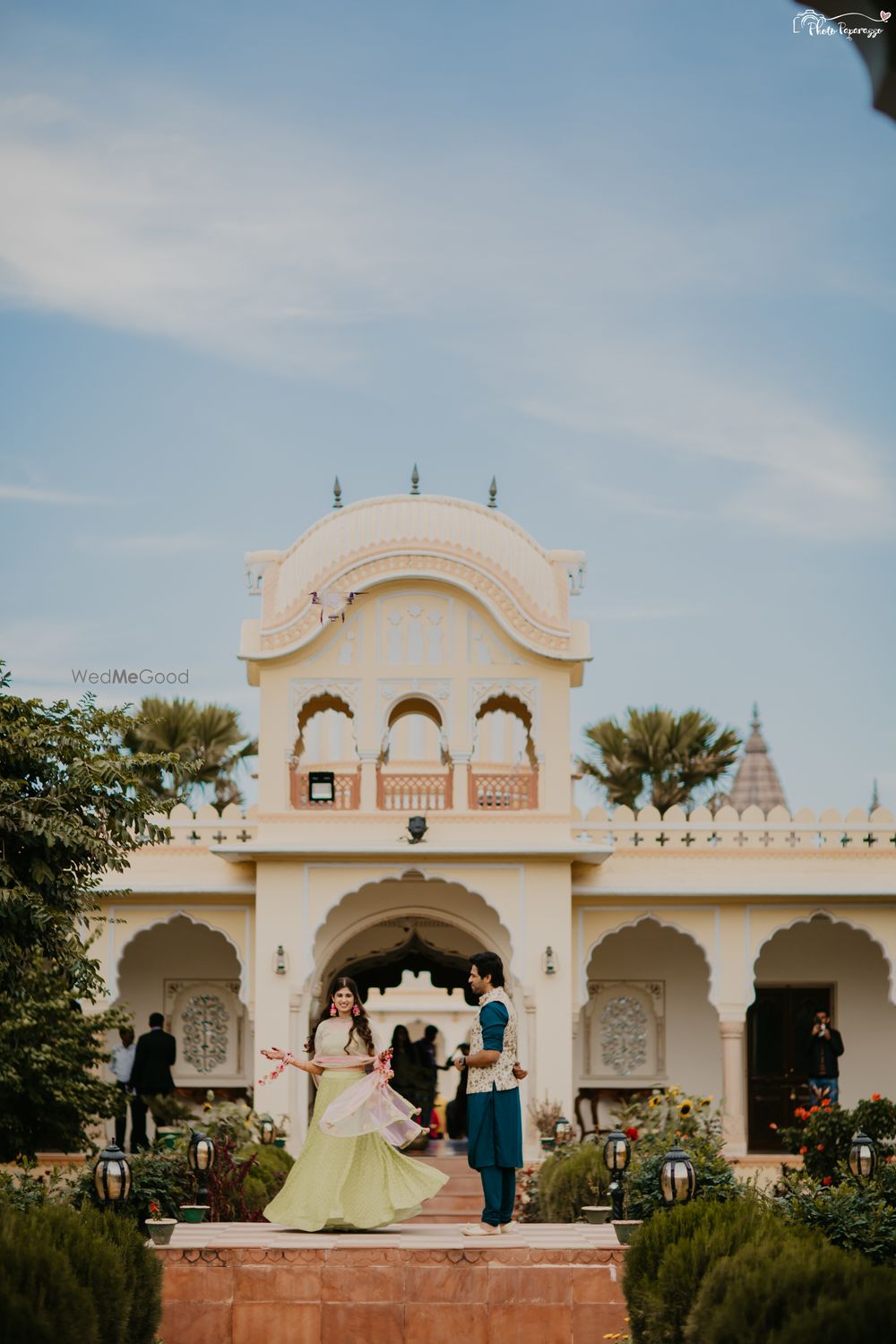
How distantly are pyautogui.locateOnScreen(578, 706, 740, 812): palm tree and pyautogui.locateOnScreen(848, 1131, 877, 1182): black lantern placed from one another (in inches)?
581

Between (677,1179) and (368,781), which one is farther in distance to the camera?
(368,781)

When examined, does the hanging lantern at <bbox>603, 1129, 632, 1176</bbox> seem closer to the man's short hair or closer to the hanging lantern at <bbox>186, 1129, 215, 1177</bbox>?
the man's short hair

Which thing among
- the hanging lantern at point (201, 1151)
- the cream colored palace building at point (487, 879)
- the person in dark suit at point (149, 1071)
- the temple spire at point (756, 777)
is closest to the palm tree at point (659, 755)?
the cream colored palace building at point (487, 879)

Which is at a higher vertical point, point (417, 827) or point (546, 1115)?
point (417, 827)

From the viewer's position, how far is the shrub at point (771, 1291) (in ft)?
22.1

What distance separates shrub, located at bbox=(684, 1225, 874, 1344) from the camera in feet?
22.1

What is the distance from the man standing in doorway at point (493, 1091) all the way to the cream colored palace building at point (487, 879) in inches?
322

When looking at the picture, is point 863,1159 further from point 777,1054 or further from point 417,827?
point 777,1054

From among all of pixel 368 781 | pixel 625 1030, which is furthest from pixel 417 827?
pixel 625 1030

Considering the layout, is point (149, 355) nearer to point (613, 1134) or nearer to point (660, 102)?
point (660, 102)

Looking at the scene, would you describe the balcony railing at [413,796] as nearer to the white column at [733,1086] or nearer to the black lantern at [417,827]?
the black lantern at [417,827]

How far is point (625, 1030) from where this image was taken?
21.3 meters

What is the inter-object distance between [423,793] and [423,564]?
238 cm

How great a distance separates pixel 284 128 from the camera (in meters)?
11.2
